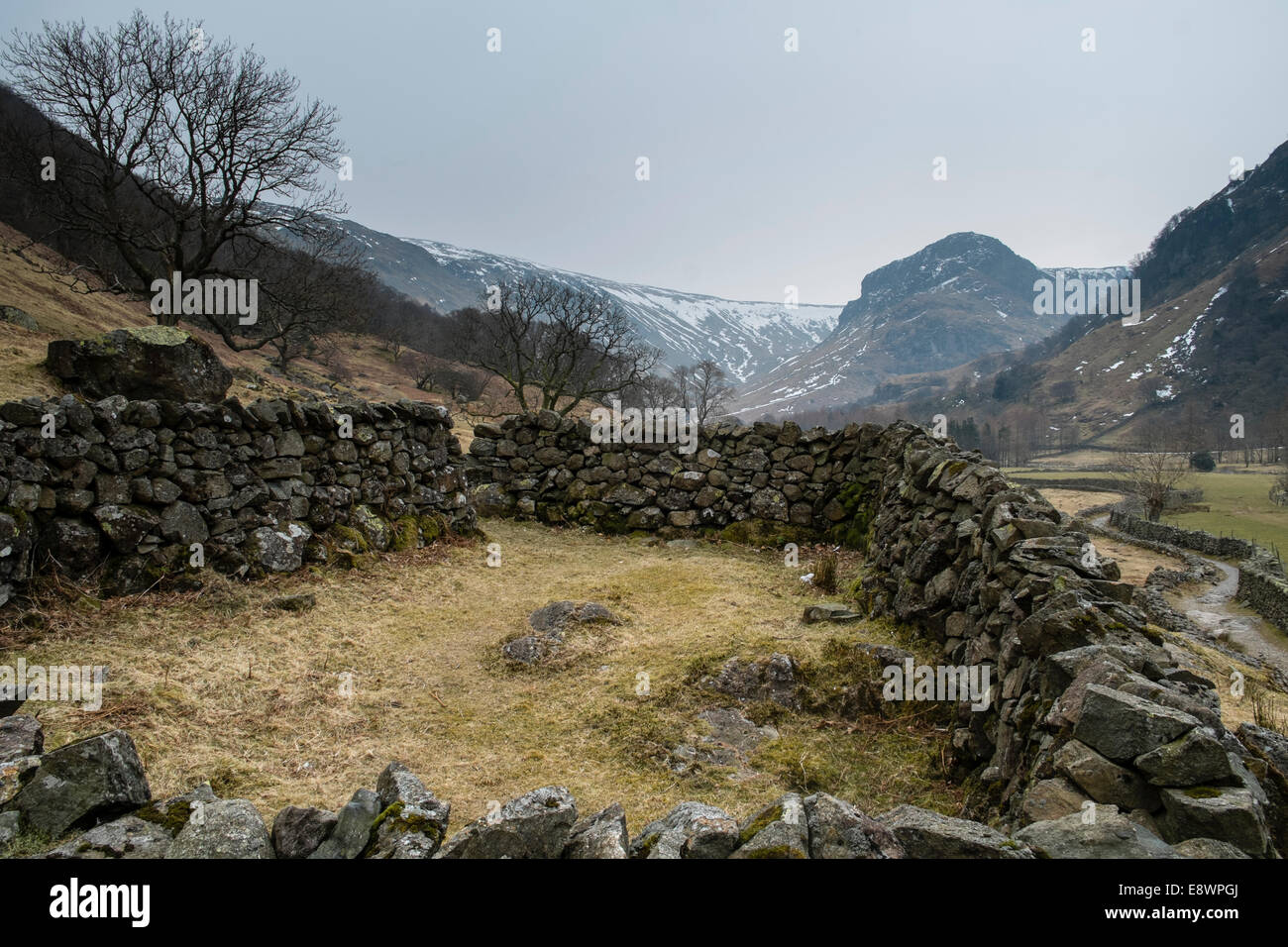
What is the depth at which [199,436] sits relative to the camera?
8.05m

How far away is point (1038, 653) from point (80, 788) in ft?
16.8

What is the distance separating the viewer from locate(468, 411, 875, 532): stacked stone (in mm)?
13184

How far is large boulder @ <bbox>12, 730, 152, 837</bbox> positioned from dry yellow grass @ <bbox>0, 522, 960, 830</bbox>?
110 centimetres

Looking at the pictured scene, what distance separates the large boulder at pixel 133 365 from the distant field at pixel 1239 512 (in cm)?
6098

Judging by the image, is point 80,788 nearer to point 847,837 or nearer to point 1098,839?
point 847,837

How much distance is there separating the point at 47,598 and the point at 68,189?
21.4m

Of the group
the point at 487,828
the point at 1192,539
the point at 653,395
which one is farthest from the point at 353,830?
the point at 653,395

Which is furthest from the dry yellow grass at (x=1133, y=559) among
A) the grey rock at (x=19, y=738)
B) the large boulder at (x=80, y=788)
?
the grey rock at (x=19, y=738)

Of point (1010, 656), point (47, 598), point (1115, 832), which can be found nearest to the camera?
point (1115, 832)

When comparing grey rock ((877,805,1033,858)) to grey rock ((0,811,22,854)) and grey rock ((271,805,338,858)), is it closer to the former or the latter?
grey rock ((271,805,338,858))

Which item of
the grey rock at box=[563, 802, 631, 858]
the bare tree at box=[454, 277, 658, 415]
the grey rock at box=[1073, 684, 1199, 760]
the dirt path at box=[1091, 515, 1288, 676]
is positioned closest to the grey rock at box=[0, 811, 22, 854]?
the grey rock at box=[563, 802, 631, 858]

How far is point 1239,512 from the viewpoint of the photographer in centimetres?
5897

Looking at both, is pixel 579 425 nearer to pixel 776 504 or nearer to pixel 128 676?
pixel 776 504
